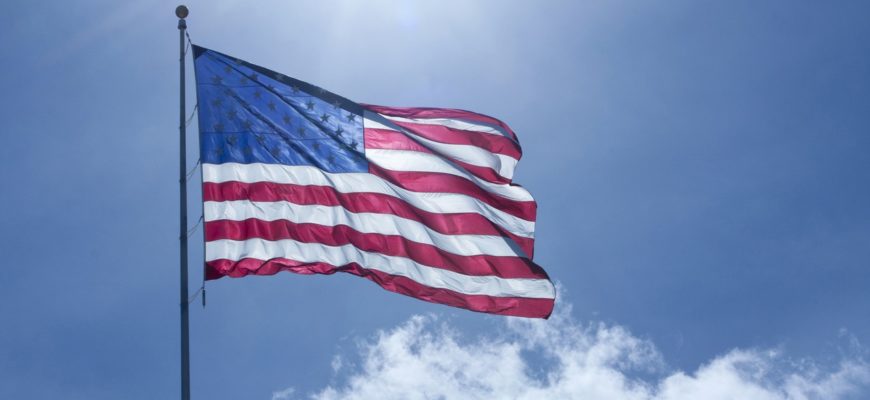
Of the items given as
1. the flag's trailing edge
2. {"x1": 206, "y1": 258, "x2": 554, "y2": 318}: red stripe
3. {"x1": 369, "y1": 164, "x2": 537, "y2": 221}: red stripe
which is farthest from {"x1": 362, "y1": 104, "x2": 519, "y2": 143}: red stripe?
{"x1": 206, "y1": 258, "x2": 554, "y2": 318}: red stripe

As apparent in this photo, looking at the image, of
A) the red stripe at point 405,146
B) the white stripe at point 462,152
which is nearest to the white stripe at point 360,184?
the red stripe at point 405,146

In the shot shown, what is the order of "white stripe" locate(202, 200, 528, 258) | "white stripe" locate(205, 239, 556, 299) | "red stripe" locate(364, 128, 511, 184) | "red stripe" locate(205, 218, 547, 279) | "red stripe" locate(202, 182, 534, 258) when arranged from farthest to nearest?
1. "red stripe" locate(364, 128, 511, 184)
2. "red stripe" locate(202, 182, 534, 258)
3. "white stripe" locate(202, 200, 528, 258)
4. "red stripe" locate(205, 218, 547, 279)
5. "white stripe" locate(205, 239, 556, 299)

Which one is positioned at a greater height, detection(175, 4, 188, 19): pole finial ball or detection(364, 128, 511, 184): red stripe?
detection(175, 4, 188, 19): pole finial ball

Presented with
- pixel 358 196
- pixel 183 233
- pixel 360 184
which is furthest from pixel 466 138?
pixel 183 233

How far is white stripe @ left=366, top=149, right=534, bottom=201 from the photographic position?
66.5 feet

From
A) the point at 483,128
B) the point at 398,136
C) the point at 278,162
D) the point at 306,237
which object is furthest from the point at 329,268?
the point at 483,128

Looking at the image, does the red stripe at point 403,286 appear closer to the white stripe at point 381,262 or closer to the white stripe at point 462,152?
the white stripe at point 381,262

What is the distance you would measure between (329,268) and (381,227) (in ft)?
4.81

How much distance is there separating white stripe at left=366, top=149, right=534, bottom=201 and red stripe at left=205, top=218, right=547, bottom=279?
5.21ft

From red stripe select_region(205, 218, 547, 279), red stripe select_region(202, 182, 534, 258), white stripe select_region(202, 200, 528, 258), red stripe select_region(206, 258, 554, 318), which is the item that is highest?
red stripe select_region(202, 182, 534, 258)

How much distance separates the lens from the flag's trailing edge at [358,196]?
1833cm

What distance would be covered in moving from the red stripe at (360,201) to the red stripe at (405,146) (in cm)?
111

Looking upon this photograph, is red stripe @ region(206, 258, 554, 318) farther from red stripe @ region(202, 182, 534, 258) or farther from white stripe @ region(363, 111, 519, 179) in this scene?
white stripe @ region(363, 111, 519, 179)

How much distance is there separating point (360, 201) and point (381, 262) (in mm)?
1264
